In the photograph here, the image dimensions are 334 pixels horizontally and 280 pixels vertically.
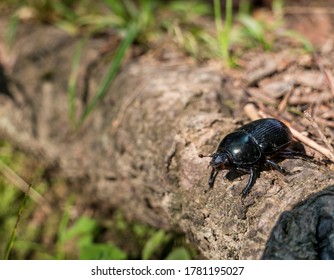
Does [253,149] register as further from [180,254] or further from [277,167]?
[180,254]

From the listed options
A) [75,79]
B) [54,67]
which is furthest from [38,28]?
[75,79]

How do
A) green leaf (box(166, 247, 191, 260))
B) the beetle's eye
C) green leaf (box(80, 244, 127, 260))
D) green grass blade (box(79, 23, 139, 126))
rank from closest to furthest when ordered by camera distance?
the beetle's eye
green leaf (box(166, 247, 191, 260))
green leaf (box(80, 244, 127, 260))
green grass blade (box(79, 23, 139, 126))

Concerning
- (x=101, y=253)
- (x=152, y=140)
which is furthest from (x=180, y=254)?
(x=152, y=140)

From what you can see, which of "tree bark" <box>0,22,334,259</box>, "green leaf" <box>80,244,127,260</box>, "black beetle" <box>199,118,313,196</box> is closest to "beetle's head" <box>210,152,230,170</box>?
"black beetle" <box>199,118,313,196</box>

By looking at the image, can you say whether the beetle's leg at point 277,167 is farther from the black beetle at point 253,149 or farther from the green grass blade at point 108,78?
the green grass blade at point 108,78

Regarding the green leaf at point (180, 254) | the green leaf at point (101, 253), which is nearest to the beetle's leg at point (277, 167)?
the green leaf at point (180, 254)

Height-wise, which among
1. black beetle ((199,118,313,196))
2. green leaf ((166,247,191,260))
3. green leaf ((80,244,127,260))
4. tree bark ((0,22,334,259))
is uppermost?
black beetle ((199,118,313,196))

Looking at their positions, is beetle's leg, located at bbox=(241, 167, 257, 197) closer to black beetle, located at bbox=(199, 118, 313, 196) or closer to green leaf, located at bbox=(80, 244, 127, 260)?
black beetle, located at bbox=(199, 118, 313, 196)
